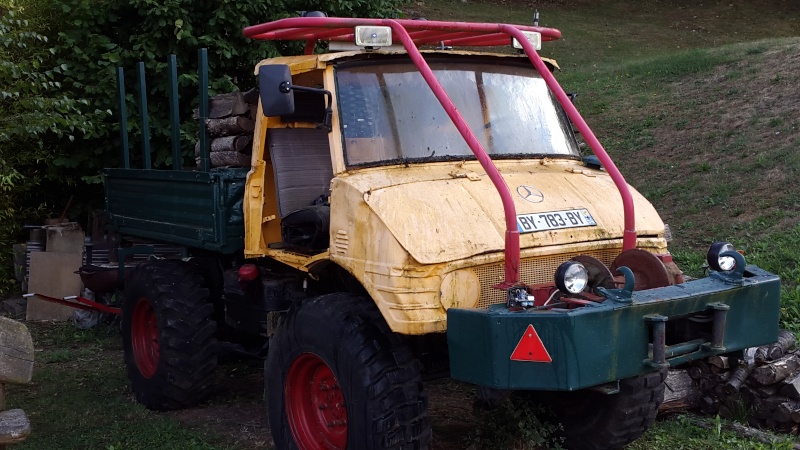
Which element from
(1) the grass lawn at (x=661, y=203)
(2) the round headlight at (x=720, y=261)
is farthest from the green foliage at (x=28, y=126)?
(2) the round headlight at (x=720, y=261)

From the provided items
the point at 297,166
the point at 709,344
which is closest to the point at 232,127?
the point at 297,166

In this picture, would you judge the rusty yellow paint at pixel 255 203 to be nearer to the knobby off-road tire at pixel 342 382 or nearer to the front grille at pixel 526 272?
the knobby off-road tire at pixel 342 382

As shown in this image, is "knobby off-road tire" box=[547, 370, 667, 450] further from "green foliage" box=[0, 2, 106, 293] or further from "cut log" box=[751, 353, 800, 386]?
"green foliage" box=[0, 2, 106, 293]

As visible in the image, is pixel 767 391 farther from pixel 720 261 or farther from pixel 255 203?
pixel 255 203

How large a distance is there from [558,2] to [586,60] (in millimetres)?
8651

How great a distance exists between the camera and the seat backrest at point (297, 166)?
5.95 m

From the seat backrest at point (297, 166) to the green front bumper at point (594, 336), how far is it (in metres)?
1.96

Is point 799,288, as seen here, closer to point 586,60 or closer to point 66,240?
point 66,240

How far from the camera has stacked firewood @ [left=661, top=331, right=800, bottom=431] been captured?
602 cm

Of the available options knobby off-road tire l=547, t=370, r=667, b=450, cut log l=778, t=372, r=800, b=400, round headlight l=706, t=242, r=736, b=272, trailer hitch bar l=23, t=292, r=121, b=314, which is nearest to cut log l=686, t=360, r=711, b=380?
cut log l=778, t=372, r=800, b=400

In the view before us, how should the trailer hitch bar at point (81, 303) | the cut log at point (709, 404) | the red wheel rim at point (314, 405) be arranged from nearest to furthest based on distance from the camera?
the red wheel rim at point (314, 405) < the cut log at point (709, 404) < the trailer hitch bar at point (81, 303)

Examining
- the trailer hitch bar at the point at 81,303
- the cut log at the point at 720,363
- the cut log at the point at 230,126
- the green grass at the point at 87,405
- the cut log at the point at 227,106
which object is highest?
the cut log at the point at 227,106

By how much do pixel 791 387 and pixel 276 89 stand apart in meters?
3.83

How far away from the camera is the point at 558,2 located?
3072 cm
